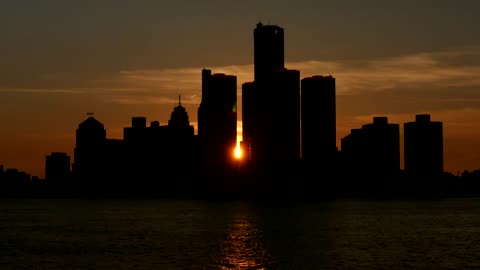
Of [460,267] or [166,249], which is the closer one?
[460,267]

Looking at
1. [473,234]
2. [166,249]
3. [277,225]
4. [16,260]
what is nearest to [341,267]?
[166,249]

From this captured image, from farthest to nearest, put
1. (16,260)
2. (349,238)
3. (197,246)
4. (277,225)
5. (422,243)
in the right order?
1. (277,225)
2. (349,238)
3. (422,243)
4. (197,246)
5. (16,260)

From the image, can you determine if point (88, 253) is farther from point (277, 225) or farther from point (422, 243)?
point (277, 225)

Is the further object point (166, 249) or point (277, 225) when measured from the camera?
point (277, 225)

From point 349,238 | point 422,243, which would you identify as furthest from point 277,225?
point 422,243

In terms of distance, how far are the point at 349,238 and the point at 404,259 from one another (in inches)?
1452

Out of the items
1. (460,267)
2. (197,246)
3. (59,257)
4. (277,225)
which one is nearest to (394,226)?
(277,225)

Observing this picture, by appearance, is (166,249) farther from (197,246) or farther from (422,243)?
(422,243)

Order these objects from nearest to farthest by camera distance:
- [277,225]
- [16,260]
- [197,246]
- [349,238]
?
[16,260] < [197,246] < [349,238] < [277,225]

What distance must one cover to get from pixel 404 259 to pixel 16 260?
2126 inches

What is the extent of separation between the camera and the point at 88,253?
118m

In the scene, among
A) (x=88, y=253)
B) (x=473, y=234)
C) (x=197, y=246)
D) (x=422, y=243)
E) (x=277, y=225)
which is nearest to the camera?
(x=88, y=253)

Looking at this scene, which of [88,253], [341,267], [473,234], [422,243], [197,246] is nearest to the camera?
[341,267]

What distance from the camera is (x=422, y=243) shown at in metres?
138
